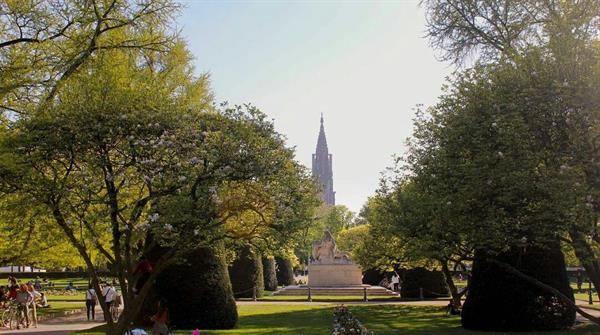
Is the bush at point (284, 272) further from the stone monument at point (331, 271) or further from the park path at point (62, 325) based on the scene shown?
the park path at point (62, 325)

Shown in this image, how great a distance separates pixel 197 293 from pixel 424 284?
19.1 meters

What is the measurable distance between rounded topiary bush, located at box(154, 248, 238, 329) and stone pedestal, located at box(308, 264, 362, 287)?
79.5 feet

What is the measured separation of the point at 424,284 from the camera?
33156 mm

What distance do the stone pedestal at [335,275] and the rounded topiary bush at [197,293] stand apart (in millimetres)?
24228

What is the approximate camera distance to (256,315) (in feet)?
73.6

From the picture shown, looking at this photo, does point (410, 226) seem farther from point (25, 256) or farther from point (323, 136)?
point (323, 136)

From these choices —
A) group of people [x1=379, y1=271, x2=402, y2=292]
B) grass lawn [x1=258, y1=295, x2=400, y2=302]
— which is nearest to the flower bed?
grass lawn [x1=258, y1=295, x2=400, y2=302]

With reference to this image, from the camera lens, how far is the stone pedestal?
40906mm

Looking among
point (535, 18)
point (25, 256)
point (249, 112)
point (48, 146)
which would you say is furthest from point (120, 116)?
point (25, 256)

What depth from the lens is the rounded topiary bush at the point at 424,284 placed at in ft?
109

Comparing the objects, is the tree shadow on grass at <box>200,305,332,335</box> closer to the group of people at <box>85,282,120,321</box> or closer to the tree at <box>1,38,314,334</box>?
the group of people at <box>85,282,120,321</box>

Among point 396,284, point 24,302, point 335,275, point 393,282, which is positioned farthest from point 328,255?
point 24,302

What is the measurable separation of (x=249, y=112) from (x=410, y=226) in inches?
215

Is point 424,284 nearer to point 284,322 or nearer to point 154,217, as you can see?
point 284,322
